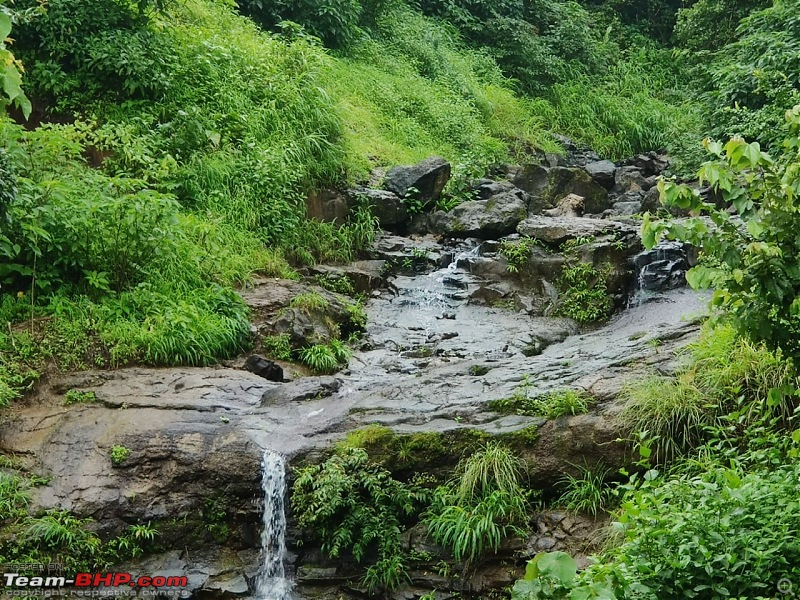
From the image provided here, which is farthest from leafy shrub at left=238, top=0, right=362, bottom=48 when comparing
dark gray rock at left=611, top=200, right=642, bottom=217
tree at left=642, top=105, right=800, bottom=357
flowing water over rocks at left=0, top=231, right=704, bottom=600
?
tree at left=642, top=105, right=800, bottom=357

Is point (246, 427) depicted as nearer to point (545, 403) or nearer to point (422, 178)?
point (545, 403)

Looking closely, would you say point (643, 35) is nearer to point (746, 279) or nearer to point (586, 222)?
point (586, 222)

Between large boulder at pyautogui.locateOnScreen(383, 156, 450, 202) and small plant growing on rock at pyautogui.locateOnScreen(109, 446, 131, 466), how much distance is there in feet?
25.5

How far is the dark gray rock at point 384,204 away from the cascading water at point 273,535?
22.2 feet

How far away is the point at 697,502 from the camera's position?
16.5 ft

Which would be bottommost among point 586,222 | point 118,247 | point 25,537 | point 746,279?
point 25,537

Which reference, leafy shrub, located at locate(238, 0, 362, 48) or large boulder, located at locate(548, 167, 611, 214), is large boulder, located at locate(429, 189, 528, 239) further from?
leafy shrub, located at locate(238, 0, 362, 48)

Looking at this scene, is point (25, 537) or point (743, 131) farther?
point (743, 131)

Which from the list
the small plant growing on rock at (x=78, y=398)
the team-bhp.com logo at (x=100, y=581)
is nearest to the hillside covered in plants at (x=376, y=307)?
the small plant growing on rock at (x=78, y=398)

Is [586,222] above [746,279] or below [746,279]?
below

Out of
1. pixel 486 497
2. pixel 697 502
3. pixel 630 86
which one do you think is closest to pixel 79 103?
pixel 486 497

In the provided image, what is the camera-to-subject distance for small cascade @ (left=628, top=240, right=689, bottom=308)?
10.8 metres

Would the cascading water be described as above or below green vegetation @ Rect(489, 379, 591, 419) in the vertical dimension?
below

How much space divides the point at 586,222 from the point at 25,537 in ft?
29.4
